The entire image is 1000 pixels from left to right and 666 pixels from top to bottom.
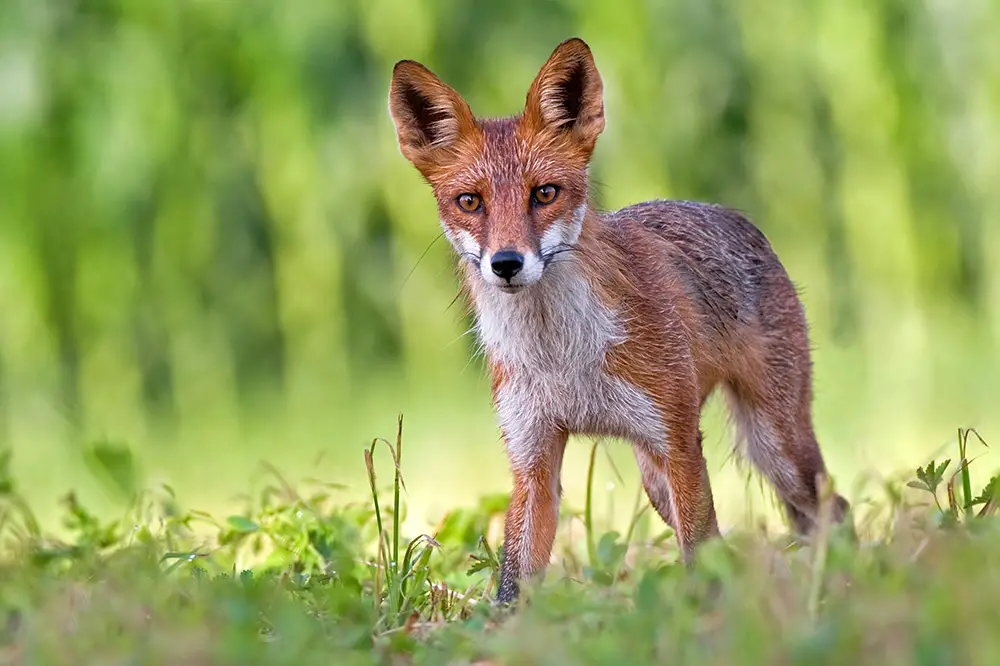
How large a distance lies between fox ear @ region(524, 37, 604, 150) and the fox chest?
0.59 metres

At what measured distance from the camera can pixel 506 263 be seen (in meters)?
4.39

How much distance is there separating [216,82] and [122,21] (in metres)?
0.94

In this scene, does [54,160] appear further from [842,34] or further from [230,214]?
[842,34]

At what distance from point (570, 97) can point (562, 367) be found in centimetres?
98

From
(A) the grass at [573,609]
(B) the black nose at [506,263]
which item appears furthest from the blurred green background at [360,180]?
(A) the grass at [573,609]

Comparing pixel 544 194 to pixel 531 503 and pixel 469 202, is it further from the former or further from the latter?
pixel 531 503

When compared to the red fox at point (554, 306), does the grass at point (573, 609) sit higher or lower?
lower

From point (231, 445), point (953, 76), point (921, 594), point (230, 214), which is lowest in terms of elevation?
point (231, 445)

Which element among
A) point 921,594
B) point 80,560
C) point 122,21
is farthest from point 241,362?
point 921,594

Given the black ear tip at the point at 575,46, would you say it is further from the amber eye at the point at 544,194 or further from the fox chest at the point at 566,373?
the fox chest at the point at 566,373

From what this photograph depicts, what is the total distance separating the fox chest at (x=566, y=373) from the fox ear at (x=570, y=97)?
59 cm

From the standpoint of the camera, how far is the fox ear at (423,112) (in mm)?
4918

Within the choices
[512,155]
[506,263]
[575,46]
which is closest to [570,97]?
[575,46]

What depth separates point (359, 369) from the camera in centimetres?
1231
